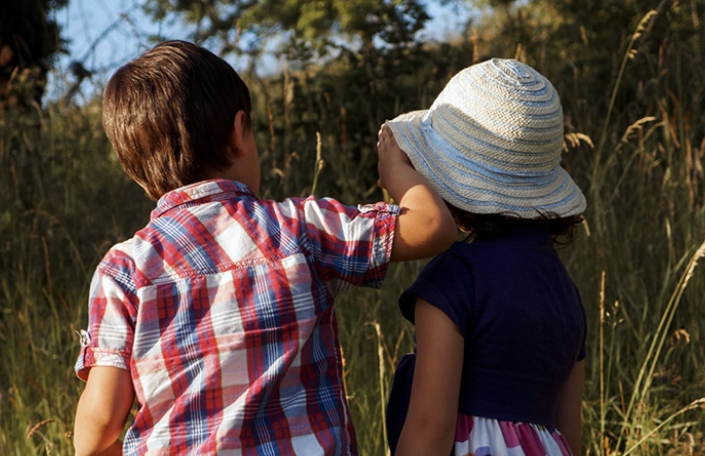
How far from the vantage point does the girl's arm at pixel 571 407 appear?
5.82 ft

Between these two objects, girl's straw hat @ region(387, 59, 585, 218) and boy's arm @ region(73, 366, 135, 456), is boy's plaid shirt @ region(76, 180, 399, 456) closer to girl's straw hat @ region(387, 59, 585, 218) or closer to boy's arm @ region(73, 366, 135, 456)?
boy's arm @ region(73, 366, 135, 456)

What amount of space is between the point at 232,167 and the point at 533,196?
0.58 meters

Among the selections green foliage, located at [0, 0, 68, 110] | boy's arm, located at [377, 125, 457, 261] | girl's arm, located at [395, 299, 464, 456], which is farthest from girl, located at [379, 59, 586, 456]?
green foliage, located at [0, 0, 68, 110]

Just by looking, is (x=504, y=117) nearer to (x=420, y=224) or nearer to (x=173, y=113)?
(x=420, y=224)

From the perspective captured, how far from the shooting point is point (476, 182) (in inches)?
63.7

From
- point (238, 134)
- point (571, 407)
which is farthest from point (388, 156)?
point (571, 407)

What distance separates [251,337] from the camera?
4.61ft

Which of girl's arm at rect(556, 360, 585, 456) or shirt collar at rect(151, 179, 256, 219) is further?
girl's arm at rect(556, 360, 585, 456)

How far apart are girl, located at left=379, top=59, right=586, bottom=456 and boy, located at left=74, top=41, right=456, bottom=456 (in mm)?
144

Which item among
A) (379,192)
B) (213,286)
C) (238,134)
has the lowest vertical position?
(379,192)

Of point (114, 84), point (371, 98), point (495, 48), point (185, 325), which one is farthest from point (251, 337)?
point (495, 48)

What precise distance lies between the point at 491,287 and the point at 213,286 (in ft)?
1.66

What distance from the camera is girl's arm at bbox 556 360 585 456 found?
177cm

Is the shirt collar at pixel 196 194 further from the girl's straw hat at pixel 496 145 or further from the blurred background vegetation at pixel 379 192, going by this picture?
the blurred background vegetation at pixel 379 192
